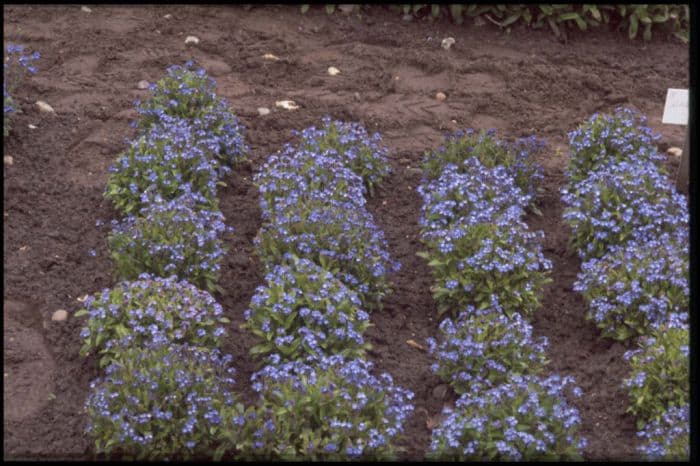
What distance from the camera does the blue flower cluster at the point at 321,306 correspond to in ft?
14.1

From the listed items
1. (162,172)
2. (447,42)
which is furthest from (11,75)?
(447,42)

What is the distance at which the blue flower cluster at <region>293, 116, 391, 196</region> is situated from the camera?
6414 mm

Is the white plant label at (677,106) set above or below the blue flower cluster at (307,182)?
above

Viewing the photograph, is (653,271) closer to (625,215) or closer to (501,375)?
(625,215)

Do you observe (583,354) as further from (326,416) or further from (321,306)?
(326,416)

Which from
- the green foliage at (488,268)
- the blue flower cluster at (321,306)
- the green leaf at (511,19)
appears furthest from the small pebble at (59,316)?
the green leaf at (511,19)

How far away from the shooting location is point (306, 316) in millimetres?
4852

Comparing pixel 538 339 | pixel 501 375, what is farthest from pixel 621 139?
pixel 501 375

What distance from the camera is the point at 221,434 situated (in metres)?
4.35

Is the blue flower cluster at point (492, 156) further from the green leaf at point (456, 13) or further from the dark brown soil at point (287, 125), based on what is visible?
the green leaf at point (456, 13)

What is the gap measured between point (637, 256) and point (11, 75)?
4.22 meters

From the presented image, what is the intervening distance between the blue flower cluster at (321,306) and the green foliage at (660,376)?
106 centimetres

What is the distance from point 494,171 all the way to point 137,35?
358 cm

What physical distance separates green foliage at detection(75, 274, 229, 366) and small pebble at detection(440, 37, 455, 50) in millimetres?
4033
